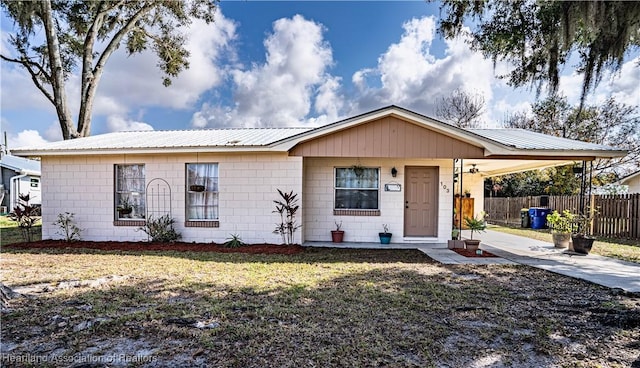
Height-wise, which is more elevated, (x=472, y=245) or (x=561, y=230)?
(x=561, y=230)

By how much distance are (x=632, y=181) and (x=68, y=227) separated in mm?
26809

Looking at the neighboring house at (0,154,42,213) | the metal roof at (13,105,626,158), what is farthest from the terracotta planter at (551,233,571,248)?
the neighboring house at (0,154,42,213)

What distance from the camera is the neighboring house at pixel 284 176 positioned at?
8.18 meters

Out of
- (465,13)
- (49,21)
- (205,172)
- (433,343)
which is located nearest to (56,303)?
(433,343)

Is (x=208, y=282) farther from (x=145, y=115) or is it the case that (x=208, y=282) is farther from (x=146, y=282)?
(x=145, y=115)

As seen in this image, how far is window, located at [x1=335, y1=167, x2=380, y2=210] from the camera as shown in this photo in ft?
31.5

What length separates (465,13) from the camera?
285 inches

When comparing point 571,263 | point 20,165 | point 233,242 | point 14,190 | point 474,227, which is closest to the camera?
point 571,263

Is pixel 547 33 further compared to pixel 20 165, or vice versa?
pixel 20 165

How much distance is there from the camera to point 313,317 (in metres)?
3.71

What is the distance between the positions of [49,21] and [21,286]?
12.5 meters

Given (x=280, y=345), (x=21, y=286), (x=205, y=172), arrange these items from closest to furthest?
(x=280, y=345), (x=21, y=286), (x=205, y=172)

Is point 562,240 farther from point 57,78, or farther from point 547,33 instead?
point 57,78

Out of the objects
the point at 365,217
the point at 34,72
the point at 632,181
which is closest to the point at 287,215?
the point at 365,217
